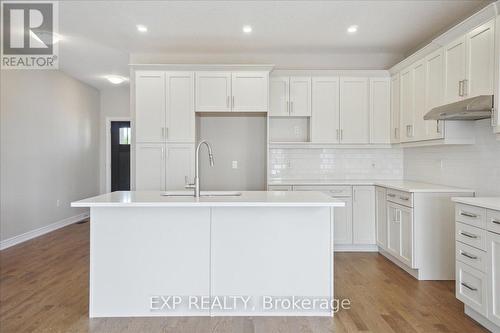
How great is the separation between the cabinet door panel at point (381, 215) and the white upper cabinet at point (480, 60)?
63.1 inches

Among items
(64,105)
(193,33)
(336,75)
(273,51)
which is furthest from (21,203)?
(336,75)

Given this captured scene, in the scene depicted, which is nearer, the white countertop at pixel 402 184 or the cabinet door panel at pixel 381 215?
the white countertop at pixel 402 184

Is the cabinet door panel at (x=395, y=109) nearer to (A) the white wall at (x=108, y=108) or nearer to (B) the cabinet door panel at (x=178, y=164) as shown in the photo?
(B) the cabinet door panel at (x=178, y=164)

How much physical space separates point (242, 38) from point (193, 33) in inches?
24.7

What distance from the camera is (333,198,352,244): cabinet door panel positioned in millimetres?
4598

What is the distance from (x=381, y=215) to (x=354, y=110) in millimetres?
1487

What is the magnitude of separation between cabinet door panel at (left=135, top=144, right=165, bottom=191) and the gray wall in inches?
26.3

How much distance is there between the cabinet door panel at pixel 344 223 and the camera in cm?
460

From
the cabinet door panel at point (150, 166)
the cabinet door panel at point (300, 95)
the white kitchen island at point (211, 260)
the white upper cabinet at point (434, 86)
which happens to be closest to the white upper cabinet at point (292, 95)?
the cabinet door panel at point (300, 95)

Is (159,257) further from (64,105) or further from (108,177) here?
(108,177)

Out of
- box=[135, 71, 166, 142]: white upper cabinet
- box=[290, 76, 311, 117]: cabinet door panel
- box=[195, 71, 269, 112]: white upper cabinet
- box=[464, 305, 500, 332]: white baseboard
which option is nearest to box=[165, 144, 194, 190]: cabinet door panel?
box=[135, 71, 166, 142]: white upper cabinet

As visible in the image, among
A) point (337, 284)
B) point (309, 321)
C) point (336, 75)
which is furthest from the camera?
point (336, 75)

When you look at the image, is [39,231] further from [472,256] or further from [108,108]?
[472,256]

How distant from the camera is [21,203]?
5.07 metres
